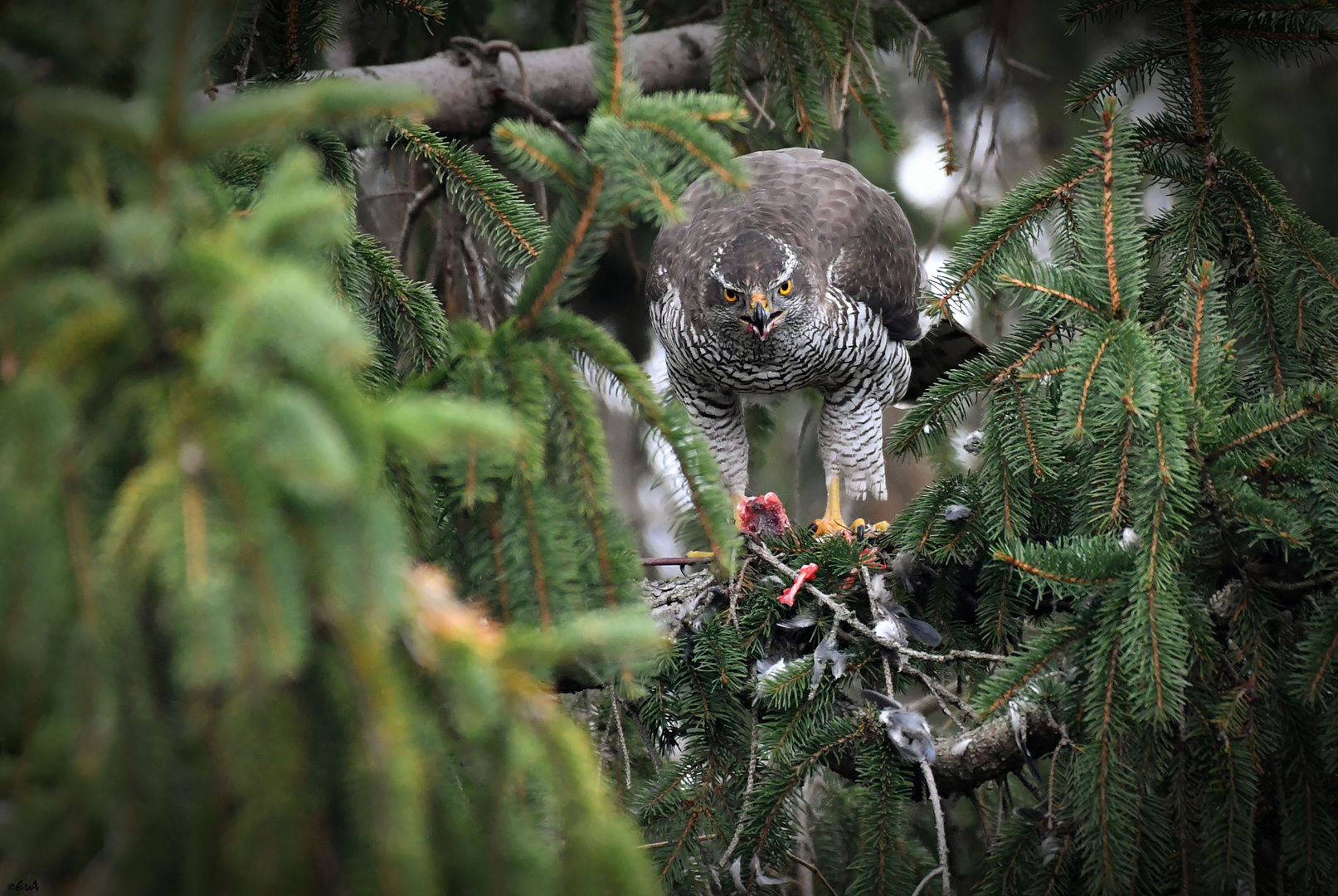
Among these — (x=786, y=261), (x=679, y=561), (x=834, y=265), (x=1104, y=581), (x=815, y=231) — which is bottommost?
(x=1104, y=581)

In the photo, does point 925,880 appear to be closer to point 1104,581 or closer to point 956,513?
point 1104,581

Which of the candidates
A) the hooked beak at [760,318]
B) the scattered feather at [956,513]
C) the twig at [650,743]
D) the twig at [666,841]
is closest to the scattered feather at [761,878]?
the twig at [666,841]

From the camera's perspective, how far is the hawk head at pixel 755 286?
3.62 m

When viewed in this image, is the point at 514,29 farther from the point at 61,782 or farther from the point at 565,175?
the point at 61,782

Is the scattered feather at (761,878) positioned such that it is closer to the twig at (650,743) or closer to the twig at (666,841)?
the twig at (666,841)

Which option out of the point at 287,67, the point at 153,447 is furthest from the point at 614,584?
the point at 287,67

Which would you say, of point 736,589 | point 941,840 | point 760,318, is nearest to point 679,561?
point 736,589

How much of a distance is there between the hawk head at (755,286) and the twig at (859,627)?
109 cm

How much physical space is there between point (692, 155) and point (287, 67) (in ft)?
4.59

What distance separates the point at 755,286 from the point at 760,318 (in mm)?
143

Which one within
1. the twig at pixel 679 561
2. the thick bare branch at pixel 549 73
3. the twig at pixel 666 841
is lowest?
the twig at pixel 666 841

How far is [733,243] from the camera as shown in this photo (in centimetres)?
375

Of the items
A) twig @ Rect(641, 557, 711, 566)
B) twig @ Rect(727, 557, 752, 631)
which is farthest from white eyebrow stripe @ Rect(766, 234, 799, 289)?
twig @ Rect(727, 557, 752, 631)

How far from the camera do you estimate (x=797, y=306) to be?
3.74m
